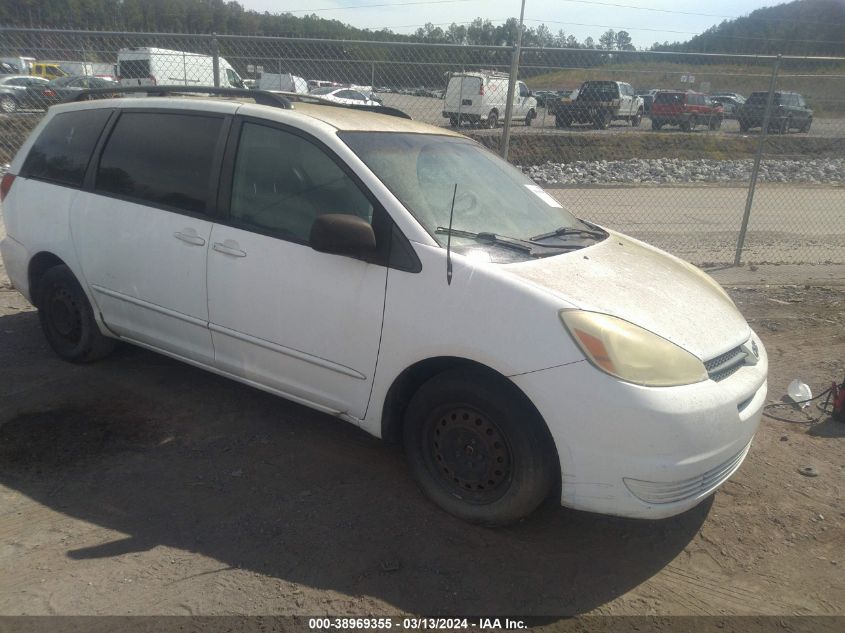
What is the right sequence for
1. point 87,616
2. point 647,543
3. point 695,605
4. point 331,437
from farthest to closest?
1. point 331,437
2. point 647,543
3. point 695,605
4. point 87,616

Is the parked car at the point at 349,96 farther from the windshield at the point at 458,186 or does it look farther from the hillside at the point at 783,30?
the hillside at the point at 783,30

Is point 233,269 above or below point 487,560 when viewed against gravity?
above

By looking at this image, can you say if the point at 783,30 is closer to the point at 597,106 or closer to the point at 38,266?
the point at 597,106

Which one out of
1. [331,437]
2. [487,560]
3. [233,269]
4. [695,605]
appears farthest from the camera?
[331,437]

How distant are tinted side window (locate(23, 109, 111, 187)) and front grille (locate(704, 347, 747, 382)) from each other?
155 inches

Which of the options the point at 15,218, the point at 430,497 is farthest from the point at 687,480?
the point at 15,218

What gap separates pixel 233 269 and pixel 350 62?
4569mm

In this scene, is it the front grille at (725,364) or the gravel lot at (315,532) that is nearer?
the gravel lot at (315,532)

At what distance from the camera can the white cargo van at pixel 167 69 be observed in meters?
7.84

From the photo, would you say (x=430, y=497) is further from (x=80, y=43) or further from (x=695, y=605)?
(x=80, y=43)

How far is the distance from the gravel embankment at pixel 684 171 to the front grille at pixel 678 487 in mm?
14685

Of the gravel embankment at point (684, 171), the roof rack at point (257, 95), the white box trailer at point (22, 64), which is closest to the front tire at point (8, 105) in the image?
the white box trailer at point (22, 64)

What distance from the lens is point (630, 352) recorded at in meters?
2.81

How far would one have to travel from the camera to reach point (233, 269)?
375cm
